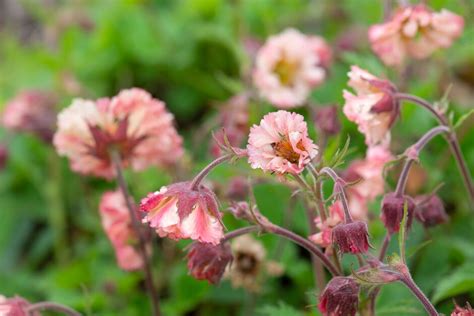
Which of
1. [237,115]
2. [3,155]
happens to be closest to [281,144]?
[237,115]

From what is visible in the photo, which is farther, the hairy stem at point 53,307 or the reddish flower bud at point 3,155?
the reddish flower bud at point 3,155

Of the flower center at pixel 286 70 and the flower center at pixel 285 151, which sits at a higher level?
the flower center at pixel 286 70

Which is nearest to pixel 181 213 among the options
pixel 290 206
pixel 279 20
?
pixel 290 206

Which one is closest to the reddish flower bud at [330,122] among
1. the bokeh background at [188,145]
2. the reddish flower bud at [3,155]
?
the bokeh background at [188,145]

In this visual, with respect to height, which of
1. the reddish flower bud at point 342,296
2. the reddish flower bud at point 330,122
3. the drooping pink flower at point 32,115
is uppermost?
the drooping pink flower at point 32,115

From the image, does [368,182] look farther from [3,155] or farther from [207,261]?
[3,155]

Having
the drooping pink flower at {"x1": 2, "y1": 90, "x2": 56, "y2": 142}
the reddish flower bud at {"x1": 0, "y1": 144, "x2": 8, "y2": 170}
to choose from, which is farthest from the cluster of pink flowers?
the reddish flower bud at {"x1": 0, "y1": 144, "x2": 8, "y2": 170}

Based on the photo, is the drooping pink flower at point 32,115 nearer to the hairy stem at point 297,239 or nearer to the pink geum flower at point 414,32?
the pink geum flower at point 414,32

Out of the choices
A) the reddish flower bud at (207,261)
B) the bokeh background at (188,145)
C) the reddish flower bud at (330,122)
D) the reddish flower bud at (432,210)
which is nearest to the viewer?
the reddish flower bud at (207,261)
